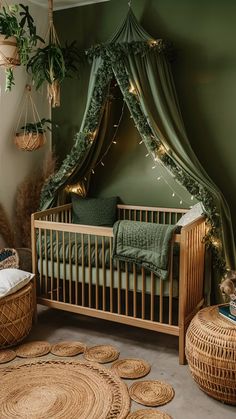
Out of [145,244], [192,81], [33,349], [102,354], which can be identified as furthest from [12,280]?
[192,81]

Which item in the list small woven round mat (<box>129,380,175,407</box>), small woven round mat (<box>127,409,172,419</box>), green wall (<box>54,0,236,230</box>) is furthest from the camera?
green wall (<box>54,0,236,230</box>)

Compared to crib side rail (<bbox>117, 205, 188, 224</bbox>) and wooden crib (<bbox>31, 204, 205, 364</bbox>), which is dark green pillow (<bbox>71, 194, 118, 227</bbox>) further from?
wooden crib (<bbox>31, 204, 205, 364</bbox>)

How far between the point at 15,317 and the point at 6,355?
26 centimetres

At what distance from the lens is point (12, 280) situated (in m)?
3.14

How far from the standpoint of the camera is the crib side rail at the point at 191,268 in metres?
2.86

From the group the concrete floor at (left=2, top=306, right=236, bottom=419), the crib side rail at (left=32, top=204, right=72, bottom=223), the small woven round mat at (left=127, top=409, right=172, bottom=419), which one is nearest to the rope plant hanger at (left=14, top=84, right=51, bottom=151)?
the crib side rail at (left=32, top=204, right=72, bottom=223)

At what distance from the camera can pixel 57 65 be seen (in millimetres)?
3717

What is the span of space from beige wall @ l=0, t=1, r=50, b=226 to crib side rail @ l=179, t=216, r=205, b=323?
1907mm

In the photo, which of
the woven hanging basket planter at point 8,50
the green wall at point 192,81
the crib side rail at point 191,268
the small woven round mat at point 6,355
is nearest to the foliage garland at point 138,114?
the crib side rail at point 191,268

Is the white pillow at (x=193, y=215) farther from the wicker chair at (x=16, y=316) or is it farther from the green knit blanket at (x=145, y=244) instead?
the wicker chair at (x=16, y=316)

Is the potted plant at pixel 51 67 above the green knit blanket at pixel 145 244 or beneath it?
above

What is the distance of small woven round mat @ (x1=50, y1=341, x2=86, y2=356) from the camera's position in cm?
302

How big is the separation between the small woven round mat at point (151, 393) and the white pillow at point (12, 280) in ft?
3.57

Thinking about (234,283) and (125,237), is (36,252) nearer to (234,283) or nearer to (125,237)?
(125,237)
